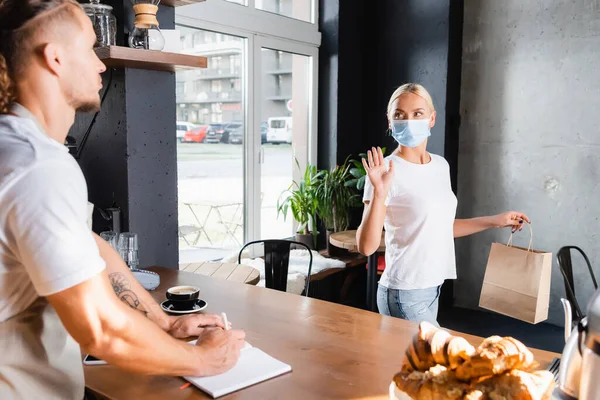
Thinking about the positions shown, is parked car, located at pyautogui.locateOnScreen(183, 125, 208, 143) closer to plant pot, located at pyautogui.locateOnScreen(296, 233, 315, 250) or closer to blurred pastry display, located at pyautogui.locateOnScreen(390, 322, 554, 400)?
plant pot, located at pyautogui.locateOnScreen(296, 233, 315, 250)

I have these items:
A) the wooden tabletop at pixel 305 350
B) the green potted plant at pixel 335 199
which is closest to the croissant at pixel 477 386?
the wooden tabletop at pixel 305 350

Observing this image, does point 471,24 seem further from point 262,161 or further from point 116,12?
point 116,12

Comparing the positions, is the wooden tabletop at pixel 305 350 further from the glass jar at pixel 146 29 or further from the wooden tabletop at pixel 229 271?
the glass jar at pixel 146 29

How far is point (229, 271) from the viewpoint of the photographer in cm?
306

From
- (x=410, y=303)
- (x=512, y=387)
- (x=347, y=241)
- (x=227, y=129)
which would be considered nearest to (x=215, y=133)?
(x=227, y=129)

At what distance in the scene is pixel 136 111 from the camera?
2.51 meters

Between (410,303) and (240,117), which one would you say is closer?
(410,303)

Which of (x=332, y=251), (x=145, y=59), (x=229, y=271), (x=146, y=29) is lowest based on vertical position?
(x=332, y=251)

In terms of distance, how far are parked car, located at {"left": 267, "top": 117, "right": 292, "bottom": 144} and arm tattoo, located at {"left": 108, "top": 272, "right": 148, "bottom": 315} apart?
9.66 feet

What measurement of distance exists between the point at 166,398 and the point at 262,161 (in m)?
3.29


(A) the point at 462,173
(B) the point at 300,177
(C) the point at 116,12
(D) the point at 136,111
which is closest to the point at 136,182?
(D) the point at 136,111

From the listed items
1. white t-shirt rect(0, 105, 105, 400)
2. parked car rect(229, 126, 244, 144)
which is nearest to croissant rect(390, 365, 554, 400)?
white t-shirt rect(0, 105, 105, 400)

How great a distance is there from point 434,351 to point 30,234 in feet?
2.40

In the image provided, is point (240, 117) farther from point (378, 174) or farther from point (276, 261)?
point (378, 174)
